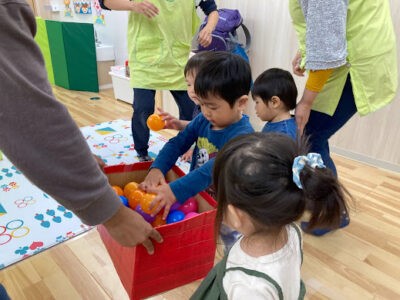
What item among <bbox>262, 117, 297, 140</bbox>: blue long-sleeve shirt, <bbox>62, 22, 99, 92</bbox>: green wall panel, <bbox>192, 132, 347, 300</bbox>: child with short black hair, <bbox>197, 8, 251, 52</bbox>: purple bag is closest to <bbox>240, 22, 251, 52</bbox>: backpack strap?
<bbox>197, 8, 251, 52</bbox>: purple bag

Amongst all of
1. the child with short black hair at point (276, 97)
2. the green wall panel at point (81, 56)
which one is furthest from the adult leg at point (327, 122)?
the green wall panel at point (81, 56)

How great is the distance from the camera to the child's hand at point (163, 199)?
931mm

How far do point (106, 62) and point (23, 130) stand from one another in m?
3.09

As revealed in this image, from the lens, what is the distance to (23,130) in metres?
0.43

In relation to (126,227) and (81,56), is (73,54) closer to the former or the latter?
(81,56)

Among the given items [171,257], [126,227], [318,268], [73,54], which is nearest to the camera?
[126,227]

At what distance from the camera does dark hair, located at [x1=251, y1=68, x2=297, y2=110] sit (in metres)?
1.11

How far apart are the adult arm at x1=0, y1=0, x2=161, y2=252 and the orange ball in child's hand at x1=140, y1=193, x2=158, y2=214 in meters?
0.46

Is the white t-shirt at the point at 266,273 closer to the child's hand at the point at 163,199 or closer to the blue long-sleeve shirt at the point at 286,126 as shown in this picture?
the child's hand at the point at 163,199

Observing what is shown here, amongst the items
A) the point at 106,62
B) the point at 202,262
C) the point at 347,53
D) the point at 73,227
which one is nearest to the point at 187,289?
the point at 202,262

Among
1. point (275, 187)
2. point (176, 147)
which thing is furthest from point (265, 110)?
point (275, 187)

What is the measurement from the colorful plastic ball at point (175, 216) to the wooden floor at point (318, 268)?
0.68 ft

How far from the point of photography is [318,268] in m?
1.10

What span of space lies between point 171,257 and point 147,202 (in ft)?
0.63
